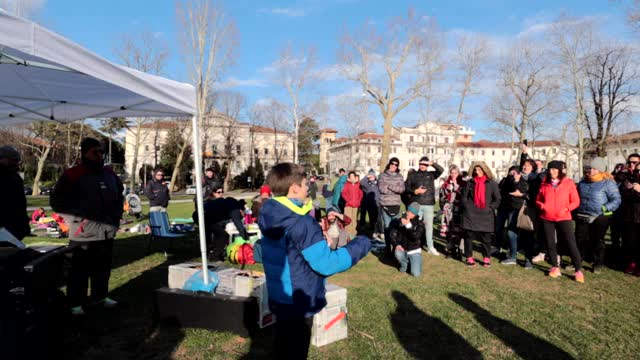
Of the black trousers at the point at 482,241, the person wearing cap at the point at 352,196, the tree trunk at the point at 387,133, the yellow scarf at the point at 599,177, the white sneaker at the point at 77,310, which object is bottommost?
the white sneaker at the point at 77,310

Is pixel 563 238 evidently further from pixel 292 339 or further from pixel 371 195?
pixel 371 195

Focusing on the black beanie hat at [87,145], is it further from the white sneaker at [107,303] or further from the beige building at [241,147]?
the beige building at [241,147]

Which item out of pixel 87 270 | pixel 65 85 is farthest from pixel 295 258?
pixel 65 85

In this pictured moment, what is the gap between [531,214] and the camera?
746 centimetres

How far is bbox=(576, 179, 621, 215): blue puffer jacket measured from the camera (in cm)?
662

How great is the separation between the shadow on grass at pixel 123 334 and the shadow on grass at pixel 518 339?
127 inches

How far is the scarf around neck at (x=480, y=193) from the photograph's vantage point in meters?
7.24

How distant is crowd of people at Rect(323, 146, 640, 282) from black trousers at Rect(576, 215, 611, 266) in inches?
0.6

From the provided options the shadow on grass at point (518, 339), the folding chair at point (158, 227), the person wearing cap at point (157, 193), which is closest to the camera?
the shadow on grass at point (518, 339)

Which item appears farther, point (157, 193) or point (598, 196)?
point (157, 193)

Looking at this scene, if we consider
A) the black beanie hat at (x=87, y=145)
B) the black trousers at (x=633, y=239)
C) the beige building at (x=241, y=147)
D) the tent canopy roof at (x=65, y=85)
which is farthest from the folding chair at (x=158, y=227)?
the beige building at (x=241, y=147)

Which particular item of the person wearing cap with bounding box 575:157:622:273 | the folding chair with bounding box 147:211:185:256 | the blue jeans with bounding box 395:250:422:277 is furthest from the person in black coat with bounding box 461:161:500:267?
the folding chair with bounding box 147:211:185:256

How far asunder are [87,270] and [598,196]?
295 inches

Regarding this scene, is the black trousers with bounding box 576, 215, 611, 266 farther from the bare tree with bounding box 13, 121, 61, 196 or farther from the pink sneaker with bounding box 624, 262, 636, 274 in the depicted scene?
the bare tree with bounding box 13, 121, 61, 196
